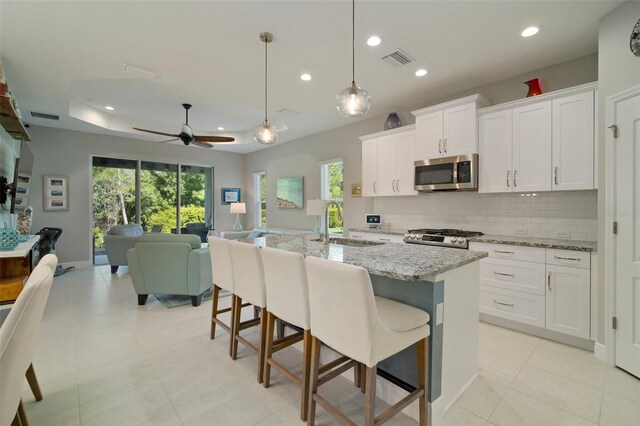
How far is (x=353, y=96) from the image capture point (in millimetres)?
2127

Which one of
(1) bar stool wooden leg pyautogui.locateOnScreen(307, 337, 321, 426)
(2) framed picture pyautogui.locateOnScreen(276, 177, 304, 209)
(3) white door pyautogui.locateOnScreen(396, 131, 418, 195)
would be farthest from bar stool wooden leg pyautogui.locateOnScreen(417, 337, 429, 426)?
(2) framed picture pyautogui.locateOnScreen(276, 177, 304, 209)

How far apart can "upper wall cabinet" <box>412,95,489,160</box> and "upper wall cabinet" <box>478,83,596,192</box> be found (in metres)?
0.13

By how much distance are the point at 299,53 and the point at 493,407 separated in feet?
10.8

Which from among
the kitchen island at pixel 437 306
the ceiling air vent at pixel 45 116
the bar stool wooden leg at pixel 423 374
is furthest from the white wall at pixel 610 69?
the ceiling air vent at pixel 45 116

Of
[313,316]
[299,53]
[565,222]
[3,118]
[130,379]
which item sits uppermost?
[299,53]

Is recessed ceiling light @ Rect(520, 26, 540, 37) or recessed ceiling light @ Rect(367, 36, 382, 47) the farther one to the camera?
recessed ceiling light @ Rect(367, 36, 382, 47)

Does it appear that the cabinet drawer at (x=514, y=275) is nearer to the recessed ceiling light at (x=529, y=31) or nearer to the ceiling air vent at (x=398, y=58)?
the recessed ceiling light at (x=529, y=31)

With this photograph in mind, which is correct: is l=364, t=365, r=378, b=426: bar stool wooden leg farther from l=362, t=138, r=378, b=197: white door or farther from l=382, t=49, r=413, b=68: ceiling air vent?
l=362, t=138, r=378, b=197: white door

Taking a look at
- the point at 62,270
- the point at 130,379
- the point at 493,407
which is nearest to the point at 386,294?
the point at 493,407

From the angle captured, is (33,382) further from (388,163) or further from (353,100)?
(388,163)

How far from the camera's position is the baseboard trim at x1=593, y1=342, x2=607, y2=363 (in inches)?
94.0

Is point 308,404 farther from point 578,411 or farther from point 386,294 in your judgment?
point 578,411

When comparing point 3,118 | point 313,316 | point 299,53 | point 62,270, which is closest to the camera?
point 313,316

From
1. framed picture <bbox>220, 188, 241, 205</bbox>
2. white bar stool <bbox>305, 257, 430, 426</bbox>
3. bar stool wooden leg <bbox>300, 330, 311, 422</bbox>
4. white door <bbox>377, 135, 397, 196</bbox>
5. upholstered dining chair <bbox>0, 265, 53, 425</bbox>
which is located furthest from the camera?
framed picture <bbox>220, 188, 241, 205</bbox>
